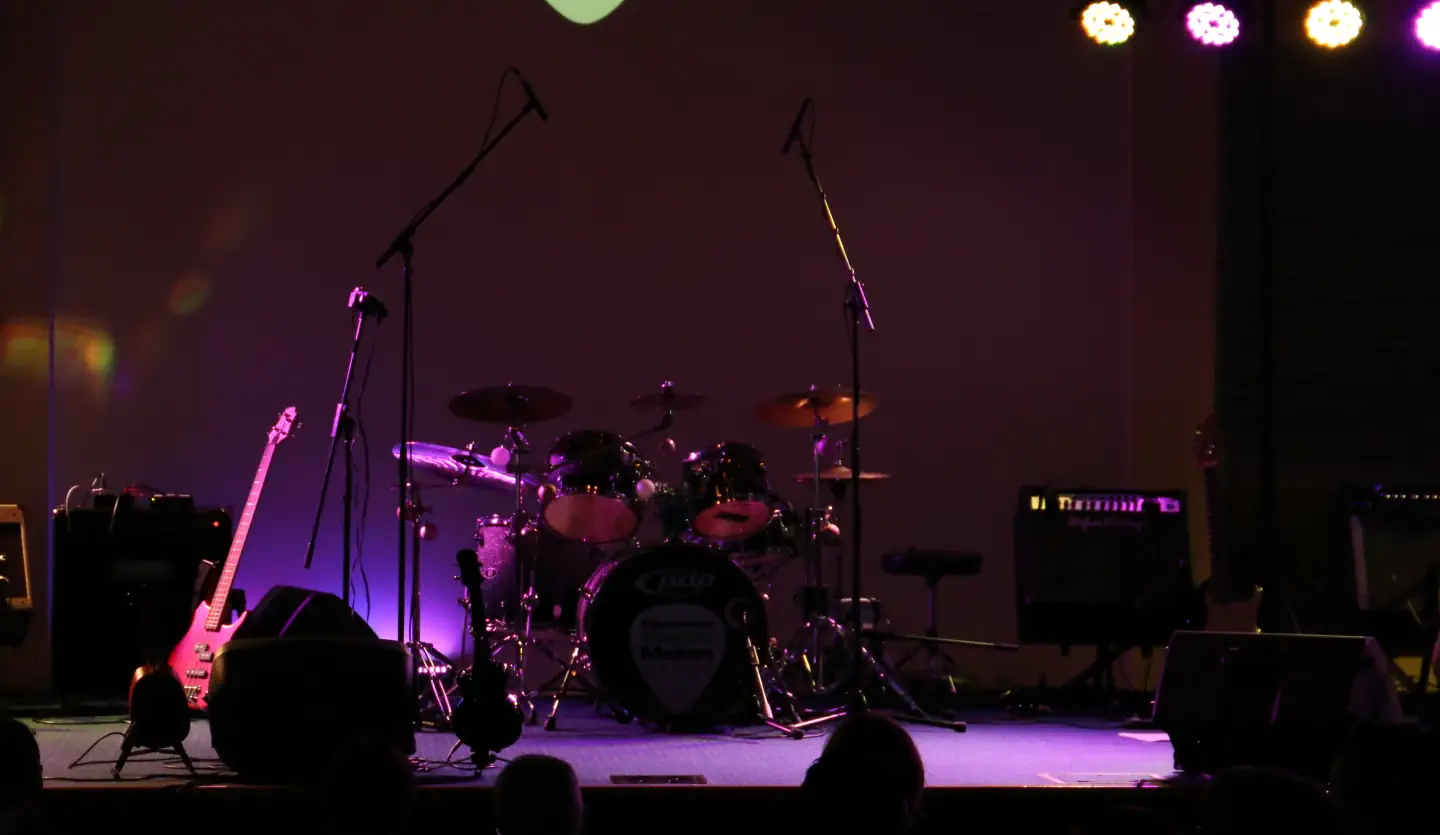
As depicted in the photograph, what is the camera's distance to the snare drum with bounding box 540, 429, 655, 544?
5.96 meters

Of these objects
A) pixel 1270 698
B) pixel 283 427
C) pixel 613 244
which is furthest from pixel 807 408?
pixel 1270 698

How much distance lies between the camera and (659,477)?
724 cm

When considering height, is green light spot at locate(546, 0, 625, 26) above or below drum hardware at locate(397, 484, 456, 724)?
above

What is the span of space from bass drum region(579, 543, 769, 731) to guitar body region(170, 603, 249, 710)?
57.1 inches

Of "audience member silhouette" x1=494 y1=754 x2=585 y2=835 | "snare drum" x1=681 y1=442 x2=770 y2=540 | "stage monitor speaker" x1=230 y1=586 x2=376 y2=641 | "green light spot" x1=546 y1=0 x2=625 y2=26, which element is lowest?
"audience member silhouette" x1=494 y1=754 x2=585 y2=835

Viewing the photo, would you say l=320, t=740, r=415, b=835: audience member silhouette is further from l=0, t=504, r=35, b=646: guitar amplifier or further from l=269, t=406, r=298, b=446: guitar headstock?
l=0, t=504, r=35, b=646: guitar amplifier

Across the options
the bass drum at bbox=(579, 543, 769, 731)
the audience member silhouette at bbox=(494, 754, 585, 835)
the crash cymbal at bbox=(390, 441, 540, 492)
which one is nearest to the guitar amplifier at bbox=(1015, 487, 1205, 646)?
the bass drum at bbox=(579, 543, 769, 731)

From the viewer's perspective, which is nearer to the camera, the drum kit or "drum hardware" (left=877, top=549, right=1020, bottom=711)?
the drum kit

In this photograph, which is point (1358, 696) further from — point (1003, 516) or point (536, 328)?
point (536, 328)

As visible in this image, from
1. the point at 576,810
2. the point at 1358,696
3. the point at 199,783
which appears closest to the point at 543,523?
the point at 199,783

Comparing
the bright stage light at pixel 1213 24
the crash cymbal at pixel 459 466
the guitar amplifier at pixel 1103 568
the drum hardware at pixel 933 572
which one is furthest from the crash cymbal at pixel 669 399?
the bright stage light at pixel 1213 24

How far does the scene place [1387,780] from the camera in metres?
2.36

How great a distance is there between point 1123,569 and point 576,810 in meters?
4.99

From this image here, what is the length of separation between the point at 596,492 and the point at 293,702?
1955 millimetres
